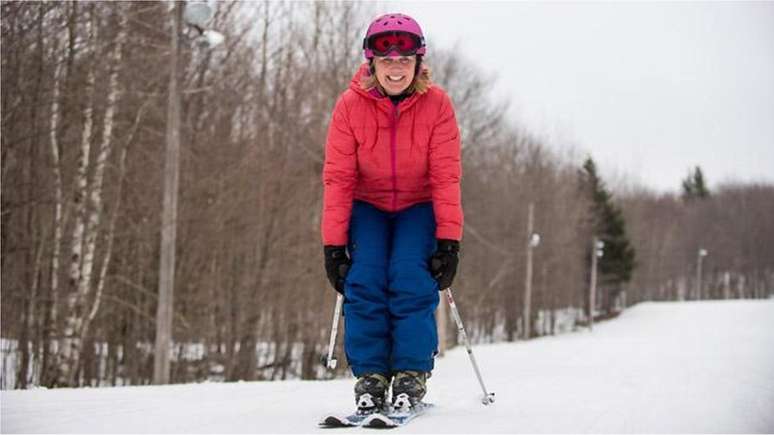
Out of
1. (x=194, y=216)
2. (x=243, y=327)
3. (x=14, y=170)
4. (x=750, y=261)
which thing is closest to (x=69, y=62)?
(x=14, y=170)

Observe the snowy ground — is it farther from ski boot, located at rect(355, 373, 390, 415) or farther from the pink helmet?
the pink helmet

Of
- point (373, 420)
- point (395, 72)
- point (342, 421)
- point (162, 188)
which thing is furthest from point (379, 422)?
point (162, 188)

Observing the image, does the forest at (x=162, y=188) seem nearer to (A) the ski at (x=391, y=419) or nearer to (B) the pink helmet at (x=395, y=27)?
(B) the pink helmet at (x=395, y=27)

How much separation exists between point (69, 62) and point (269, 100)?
21.9 ft

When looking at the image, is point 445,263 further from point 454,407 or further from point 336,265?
point 454,407

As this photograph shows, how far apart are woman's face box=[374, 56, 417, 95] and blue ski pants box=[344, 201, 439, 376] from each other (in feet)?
2.22

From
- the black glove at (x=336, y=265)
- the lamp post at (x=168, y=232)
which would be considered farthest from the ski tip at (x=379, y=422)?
the lamp post at (x=168, y=232)

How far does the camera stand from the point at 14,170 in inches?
402

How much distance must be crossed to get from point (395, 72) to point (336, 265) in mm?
950

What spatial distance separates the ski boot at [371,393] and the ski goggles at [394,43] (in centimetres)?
151

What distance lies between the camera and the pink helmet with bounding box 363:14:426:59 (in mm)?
3242

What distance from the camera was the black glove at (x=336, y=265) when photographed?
10.7 ft

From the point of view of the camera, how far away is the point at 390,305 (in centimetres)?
321

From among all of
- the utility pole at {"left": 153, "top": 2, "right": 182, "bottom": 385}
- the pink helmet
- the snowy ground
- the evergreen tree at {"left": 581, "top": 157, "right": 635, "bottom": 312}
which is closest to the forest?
the utility pole at {"left": 153, "top": 2, "right": 182, "bottom": 385}
